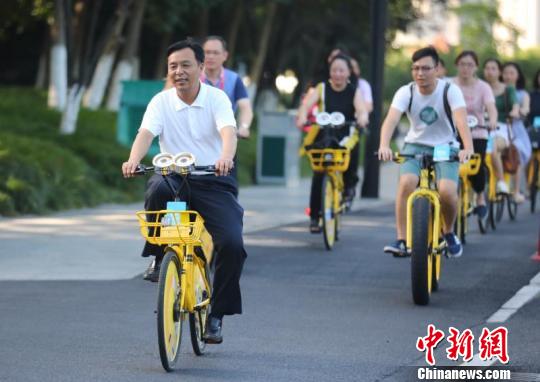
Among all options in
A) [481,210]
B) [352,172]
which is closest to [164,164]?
[352,172]

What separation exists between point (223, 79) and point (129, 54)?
61.9ft

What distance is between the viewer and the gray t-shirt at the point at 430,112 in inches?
421

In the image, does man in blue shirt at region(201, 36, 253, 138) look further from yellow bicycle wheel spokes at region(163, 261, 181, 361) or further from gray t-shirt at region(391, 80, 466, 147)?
yellow bicycle wheel spokes at region(163, 261, 181, 361)

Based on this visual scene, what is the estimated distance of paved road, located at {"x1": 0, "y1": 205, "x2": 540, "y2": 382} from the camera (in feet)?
25.2

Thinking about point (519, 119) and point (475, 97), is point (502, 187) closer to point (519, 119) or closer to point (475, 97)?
point (519, 119)

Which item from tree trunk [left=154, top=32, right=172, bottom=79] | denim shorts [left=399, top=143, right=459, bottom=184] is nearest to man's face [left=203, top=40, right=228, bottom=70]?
denim shorts [left=399, top=143, right=459, bottom=184]

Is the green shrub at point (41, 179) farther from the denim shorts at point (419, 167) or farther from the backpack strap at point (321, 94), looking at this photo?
the denim shorts at point (419, 167)

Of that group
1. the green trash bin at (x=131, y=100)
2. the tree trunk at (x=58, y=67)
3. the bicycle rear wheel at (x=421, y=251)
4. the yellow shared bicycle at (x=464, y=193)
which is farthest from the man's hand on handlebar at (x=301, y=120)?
the tree trunk at (x=58, y=67)

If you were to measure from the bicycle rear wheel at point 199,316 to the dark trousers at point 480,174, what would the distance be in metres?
6.97

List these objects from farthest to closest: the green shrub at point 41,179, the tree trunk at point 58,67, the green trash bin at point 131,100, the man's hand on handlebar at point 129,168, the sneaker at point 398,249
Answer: the tree trunk at point 58,67 < the green trash bin at point 131,100 < the green shrub at point 41,179 < the sneaker at point 398,249 < the man's hand on handlebar at point 129,168

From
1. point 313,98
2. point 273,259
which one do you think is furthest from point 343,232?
point 273,259

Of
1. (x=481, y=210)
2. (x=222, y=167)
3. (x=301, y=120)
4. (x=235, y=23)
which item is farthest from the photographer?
(x=235, y=23)

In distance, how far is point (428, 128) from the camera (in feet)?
35.9

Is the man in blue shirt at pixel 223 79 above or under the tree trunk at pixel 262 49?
under
